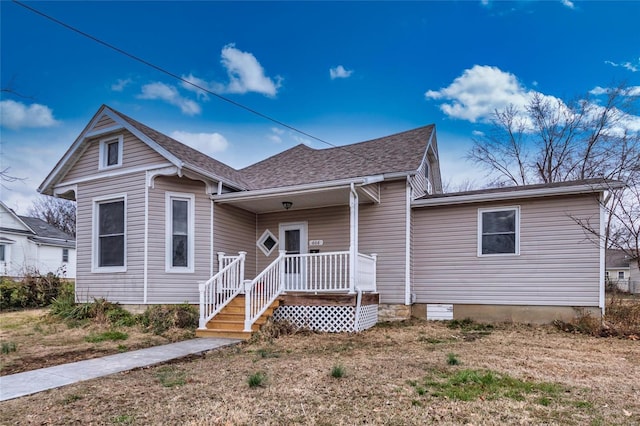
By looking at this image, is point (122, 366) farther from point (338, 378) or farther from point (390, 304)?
point (390, 304)

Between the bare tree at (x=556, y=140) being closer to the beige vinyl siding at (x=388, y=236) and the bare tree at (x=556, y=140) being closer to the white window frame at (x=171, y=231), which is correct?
the beige vinyl siding at (x=388, y=236)

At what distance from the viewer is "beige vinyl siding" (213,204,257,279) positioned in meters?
10.4

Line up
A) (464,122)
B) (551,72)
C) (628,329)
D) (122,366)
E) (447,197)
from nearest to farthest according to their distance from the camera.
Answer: (122,366)
(628,329)
(447,197)
(551,72)
(464,122)

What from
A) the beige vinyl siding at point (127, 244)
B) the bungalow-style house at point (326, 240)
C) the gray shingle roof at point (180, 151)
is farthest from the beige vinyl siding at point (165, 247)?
the gray shingle roof at point (180, 151)

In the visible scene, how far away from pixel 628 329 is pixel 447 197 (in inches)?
183

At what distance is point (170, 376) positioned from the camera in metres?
5.05

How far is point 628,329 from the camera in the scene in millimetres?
8508

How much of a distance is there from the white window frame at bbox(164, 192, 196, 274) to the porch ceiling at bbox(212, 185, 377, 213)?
0.65 m

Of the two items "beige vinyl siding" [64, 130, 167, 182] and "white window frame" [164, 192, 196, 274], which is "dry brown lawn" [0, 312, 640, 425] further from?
"beige vinyl siding" [64, 130, 167, 182]

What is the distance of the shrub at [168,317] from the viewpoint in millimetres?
8742

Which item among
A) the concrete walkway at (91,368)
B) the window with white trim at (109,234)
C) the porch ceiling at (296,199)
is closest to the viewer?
the concrete walkway at (91,368)

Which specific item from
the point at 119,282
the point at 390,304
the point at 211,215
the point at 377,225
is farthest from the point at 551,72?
the point at 119,282

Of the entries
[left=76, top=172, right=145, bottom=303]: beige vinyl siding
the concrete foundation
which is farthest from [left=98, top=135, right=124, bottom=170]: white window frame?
the concrete foundation

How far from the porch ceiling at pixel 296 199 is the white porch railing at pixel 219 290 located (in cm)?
152
